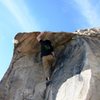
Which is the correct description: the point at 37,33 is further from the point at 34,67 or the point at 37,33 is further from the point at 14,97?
the point at 14,97

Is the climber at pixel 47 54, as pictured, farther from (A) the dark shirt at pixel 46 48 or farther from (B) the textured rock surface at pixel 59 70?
(B) the textured rock surface at pixel 59 70

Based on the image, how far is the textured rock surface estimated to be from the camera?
11355 mm

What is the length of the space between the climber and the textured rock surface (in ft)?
0.56

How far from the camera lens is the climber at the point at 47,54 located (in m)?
13.5

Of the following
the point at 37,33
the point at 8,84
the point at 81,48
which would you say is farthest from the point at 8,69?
the point at 81,48

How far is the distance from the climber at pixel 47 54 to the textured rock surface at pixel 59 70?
0.17m

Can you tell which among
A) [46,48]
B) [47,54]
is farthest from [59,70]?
[46,48]

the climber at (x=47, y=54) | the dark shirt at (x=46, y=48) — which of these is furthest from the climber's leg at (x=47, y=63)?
the dark shirt at (x=46, y=48)

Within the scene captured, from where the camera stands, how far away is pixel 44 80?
13445mm

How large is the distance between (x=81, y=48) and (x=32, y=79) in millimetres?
2255

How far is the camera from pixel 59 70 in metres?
12.9

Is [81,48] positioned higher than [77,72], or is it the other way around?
[81,48]

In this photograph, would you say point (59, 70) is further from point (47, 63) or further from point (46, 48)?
point (46, 48)

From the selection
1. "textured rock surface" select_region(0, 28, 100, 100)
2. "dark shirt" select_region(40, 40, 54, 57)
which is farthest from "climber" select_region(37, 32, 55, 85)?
"textured rock surface" select_region(0, 28, 100, 100)
